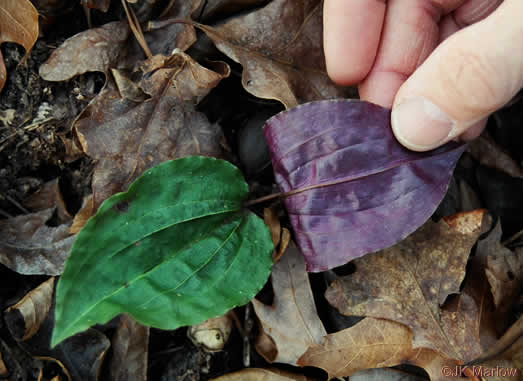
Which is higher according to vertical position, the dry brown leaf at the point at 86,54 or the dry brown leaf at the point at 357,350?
the dry brown leaf at the point at 86,54

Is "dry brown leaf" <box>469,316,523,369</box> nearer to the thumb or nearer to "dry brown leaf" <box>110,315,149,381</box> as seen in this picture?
the thumb

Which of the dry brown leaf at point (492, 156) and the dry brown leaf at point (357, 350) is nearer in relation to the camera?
the dry brown leaf at point (357, 350)

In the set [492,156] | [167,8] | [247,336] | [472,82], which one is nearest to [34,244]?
[247,336]

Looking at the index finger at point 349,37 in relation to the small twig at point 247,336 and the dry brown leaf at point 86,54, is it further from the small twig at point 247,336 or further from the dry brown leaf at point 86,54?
the small twig at point 247,336

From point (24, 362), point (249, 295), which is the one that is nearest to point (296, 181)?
point (249, 295)

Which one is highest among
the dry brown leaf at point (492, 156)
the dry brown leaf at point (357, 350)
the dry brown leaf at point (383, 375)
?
the dry brown leaf at point (492, 156)

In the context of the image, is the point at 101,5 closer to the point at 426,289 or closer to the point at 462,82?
the point at 462,82

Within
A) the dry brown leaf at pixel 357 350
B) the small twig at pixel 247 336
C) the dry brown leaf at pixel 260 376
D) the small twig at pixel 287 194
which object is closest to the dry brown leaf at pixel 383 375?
the dry brown leaf at pixel 357 350

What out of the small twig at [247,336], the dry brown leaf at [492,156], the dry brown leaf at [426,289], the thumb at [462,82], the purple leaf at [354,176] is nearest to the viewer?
the thumb at [462,82]

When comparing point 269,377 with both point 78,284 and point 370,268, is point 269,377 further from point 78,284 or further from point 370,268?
point 78,284
